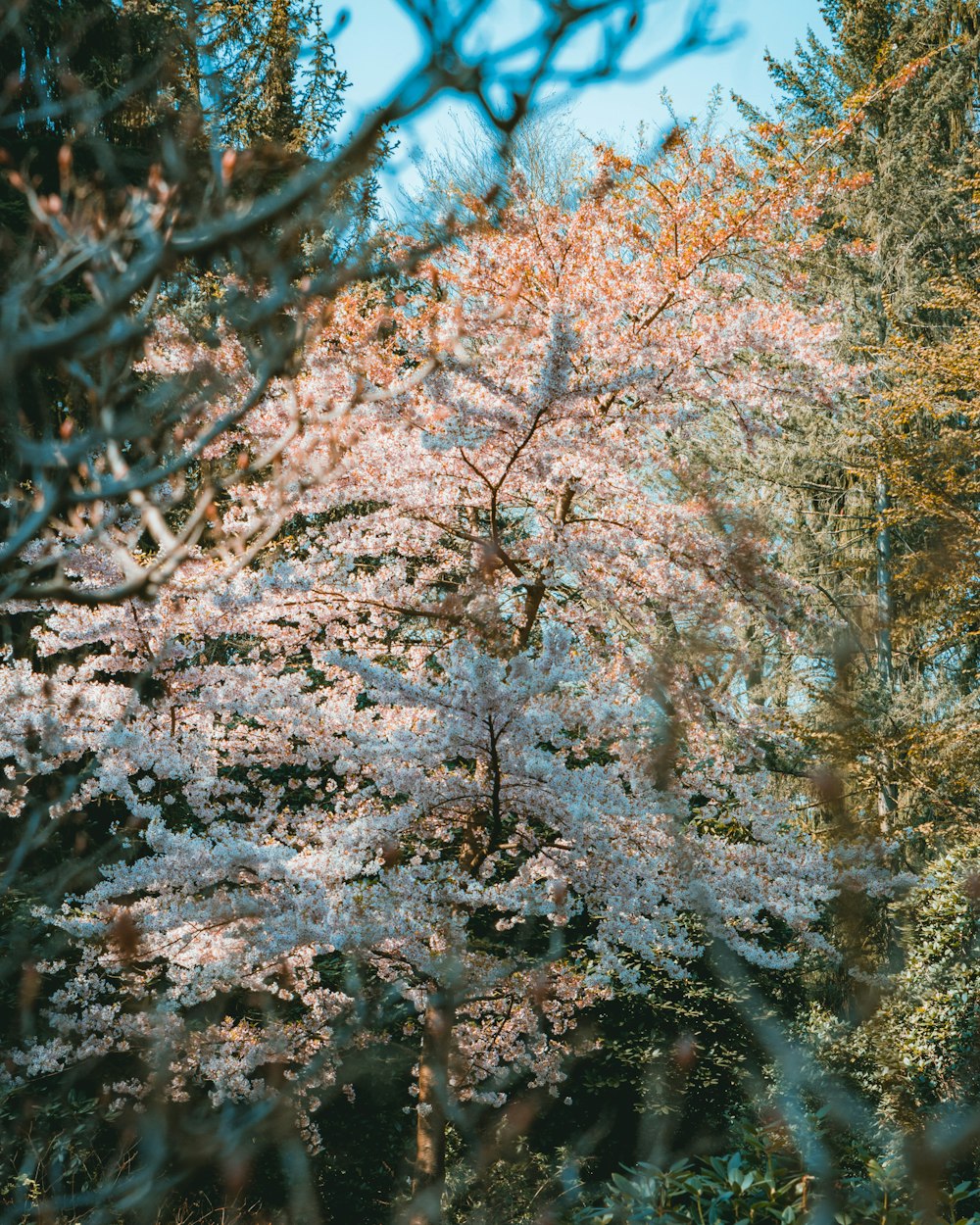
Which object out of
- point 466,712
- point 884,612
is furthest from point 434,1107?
point 884,612

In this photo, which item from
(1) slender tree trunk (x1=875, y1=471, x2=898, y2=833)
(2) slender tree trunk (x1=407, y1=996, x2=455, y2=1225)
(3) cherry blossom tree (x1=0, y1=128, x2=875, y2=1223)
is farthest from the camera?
(1) slender tree trunk (x1=875, y1=471, x2=898, y2=833)

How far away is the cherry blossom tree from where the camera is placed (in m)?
4.45

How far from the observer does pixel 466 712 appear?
4.30 m

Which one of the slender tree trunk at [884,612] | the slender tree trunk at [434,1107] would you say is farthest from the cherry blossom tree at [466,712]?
the slender tree trunk at [884,612]

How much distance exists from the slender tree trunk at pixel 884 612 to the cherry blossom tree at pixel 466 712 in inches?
139

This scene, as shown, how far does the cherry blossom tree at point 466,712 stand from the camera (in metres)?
4.45

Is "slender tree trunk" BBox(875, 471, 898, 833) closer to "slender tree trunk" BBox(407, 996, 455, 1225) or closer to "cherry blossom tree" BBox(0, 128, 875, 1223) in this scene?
"cherry blossom tree" BBox(0, 128, 875, 1223)

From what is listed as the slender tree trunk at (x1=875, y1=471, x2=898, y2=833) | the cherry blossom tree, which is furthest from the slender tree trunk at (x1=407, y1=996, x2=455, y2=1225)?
the slender tree trunk at (x1=875, y1=471, x2=898, y2=833)

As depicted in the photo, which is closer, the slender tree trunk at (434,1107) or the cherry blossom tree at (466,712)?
the cherry blossom tree at (466,712)

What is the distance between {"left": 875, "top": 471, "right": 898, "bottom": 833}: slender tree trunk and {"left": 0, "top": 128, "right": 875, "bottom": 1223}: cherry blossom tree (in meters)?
3.54

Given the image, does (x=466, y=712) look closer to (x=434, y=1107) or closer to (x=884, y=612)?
(x=434, y=1107)

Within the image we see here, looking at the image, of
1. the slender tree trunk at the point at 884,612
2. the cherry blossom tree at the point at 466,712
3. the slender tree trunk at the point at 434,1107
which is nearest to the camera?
the cherry blossom tree at the point at 466,712

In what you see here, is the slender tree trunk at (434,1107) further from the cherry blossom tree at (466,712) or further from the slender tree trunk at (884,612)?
the slender tree trunk at (884,612)

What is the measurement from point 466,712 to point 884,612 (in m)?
7.99
